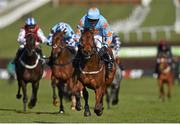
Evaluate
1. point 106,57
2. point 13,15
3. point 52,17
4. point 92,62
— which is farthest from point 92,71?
point 52,17

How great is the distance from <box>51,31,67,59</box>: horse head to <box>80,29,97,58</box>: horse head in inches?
178

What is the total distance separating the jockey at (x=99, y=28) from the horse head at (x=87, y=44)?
1.41 ft

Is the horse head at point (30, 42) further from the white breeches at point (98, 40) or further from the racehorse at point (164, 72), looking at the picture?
the racehorse at point (164, 72)

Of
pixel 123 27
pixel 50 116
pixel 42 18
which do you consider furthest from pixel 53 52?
pixel 42 18

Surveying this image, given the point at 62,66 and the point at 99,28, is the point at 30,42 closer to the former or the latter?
the point at 62,66

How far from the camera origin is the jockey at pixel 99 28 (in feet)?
56.9

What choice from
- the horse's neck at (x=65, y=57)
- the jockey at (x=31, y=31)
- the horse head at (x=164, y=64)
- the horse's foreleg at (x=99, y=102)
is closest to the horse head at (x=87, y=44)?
the horse's foreleg at (x=99, y=102)

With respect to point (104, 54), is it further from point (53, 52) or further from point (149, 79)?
point (149, 79)

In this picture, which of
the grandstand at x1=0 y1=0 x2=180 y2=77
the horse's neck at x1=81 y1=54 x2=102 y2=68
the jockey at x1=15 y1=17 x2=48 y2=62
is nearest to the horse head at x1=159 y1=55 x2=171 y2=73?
the jockey at x1=15 y1=17 x2=48 y2=62

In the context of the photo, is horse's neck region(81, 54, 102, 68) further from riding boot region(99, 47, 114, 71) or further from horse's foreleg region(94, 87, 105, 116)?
horse's foreleg region(94, 87, 105, 116)

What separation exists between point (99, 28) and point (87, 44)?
66.1 inches

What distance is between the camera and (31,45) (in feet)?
68.2

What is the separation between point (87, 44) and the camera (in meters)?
16.5

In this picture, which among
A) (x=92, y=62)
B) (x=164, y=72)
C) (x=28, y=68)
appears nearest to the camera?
(x=92, y=62)
